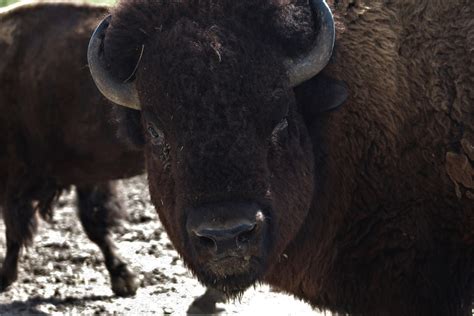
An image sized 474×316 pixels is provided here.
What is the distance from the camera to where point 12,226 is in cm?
842

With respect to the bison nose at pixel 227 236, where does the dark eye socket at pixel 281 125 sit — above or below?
above

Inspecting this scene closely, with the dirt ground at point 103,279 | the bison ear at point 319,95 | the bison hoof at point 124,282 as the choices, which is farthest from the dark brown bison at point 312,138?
the bison hoof at point 124,282

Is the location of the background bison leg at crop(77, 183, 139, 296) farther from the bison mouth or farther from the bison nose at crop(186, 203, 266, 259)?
the bison nose at crop(186, 203, 266, 259)

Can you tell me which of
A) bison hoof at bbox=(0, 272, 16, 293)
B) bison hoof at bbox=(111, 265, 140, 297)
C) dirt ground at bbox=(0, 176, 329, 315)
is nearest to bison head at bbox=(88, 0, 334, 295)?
dirt ground at bbox=(0, 176, 329, 315)

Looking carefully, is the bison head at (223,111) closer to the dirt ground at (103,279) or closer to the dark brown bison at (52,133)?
the dirt ground at (103,279)

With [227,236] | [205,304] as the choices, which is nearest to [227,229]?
[227,236]

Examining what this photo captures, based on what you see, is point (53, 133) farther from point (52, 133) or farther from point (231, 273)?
point (231, 273)

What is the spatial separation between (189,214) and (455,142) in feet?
4.77

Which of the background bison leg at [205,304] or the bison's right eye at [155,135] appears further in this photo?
the background bison leg at [205,304]

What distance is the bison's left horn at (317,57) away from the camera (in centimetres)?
478

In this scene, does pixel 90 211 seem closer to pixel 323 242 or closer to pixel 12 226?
pixel 12 226

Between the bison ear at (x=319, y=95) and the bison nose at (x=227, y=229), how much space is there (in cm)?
69

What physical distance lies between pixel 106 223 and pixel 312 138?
3.87 m

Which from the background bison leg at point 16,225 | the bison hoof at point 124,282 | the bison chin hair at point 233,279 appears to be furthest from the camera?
the background bison leg at point 16,225
